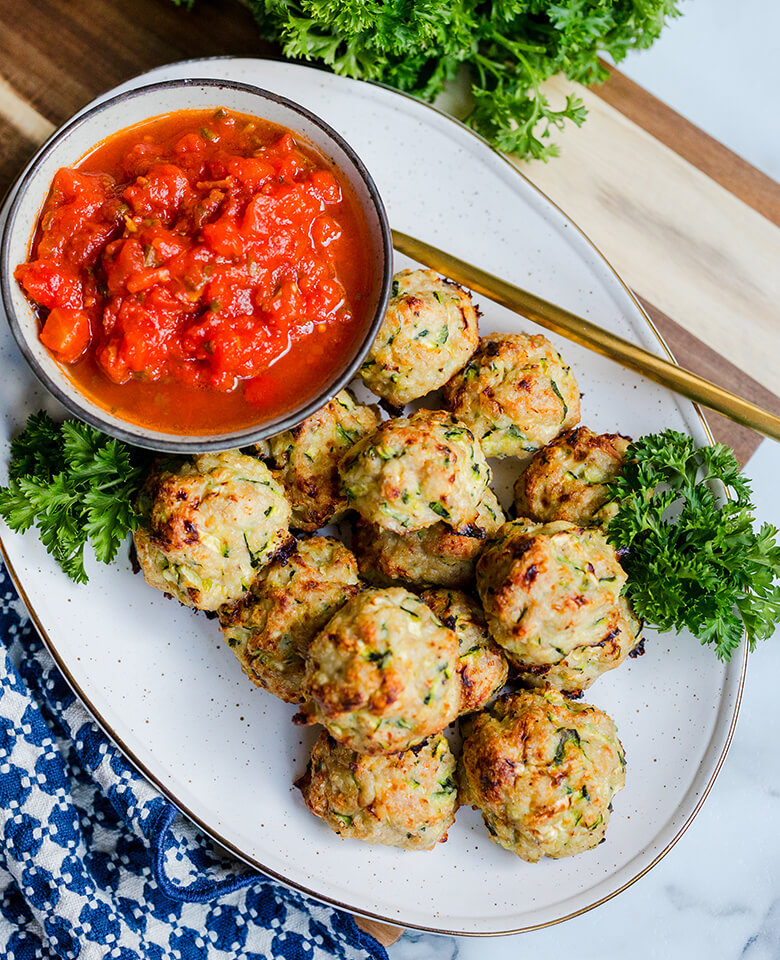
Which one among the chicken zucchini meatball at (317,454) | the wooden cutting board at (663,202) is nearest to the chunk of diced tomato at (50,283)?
the chicken zucchini meatball at (317,454)

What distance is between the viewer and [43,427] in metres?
3.88

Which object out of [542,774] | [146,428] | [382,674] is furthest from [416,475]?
[542,774]

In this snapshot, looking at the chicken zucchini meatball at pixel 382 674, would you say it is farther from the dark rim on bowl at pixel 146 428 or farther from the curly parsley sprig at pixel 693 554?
the curly parsley sprig at pixel 693 554

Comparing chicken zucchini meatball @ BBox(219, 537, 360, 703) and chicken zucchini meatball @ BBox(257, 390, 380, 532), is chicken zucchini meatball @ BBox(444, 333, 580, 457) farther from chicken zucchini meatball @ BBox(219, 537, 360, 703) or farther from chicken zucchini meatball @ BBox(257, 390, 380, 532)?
chicken zucchini meatball @ BBox(219, 537, 360, 703)

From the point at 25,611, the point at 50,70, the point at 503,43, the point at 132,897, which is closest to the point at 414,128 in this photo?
the point at 503,43

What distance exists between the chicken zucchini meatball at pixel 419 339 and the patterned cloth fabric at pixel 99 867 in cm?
211

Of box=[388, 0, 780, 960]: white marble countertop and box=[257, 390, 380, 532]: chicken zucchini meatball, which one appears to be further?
box=[388, 0, 780, 960]: white marble countertop

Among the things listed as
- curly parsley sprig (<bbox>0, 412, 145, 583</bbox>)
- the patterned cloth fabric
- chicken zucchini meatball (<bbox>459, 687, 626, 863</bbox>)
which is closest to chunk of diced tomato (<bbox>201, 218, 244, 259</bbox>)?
curly parsley sprig (<bbox>0, 412, 145, 583</bbox>)

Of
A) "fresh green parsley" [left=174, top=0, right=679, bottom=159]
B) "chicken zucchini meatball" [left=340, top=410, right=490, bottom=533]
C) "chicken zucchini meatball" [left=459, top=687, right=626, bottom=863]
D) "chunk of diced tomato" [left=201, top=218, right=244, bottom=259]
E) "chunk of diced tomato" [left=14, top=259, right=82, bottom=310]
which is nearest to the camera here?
"chunk of diced tomato" [left=201, top=218, right=244, bottom=259]

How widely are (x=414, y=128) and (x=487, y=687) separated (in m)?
2.65

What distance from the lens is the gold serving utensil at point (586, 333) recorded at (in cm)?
402

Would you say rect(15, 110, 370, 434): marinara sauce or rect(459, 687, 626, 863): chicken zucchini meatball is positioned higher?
rect(15, 110, 370, 434): marinara sauce

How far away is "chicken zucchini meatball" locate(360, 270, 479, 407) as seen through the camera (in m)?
3.70

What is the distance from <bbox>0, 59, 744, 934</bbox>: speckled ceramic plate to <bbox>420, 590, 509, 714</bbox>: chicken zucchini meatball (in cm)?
72
